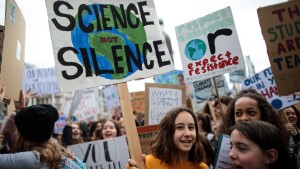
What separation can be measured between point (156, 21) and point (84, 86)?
3.42 ft

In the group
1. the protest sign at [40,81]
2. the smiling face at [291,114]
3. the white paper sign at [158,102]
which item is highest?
the protest sign at [40,81]

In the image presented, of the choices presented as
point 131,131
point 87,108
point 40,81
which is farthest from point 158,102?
point 87,108

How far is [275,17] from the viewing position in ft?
10.3

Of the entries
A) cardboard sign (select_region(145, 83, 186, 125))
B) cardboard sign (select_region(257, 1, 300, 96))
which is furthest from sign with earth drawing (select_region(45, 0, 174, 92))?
cardboard sign (select_region(145, 83, 186, 125))

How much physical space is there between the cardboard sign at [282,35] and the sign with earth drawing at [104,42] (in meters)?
1.25

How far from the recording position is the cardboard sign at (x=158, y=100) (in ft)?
15.7

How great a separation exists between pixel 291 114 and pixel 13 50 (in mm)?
4149

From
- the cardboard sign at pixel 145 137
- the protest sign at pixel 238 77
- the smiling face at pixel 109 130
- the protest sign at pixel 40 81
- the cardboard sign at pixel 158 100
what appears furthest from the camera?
the protest sign at pixel 238 77

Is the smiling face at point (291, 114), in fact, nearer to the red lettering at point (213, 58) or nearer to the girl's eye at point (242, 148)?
the red lettering at point (213, 58)

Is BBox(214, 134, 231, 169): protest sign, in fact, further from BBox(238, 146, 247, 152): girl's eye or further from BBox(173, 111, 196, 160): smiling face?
BBox(238, 146, 247, 152): girl's eye

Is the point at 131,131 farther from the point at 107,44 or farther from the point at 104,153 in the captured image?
the point at 104,153

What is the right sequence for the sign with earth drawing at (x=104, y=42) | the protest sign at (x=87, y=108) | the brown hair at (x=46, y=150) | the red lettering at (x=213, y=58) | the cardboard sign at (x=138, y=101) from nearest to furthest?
the brown hair at (x=46, y=150) < the sign with earth drawing at (x=104, y=42) < the red lettering at (x=213, y=58) < the protest sign at (x=87, y=108) < the cardboard sign at (x=138, y=101)

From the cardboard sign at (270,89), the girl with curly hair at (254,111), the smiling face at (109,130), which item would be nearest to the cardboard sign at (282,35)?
the girl with curly hair at (254,111)

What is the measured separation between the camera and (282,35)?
311 cm
